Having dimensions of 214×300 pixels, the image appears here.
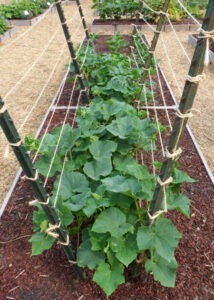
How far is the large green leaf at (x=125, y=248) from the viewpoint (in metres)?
1.50

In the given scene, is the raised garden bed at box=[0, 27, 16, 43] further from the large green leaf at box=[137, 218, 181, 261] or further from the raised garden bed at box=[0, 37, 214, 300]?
the large green leaf at box=[137, 218, 181, 261]

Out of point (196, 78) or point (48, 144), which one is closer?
point (196, 78)

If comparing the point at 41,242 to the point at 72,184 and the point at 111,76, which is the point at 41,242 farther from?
the point at 111,76

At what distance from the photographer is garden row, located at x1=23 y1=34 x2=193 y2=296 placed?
1.52 metres

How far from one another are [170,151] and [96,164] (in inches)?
29.3

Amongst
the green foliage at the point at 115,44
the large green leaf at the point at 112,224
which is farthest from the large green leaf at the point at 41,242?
the green foliage at the point at 115,44

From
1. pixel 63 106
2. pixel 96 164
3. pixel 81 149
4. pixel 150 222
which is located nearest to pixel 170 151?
pixel 150 222

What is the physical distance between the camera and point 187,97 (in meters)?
1.17

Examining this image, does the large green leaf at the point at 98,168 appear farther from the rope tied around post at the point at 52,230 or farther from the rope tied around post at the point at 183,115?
the rope tied around post at the point at 183,115

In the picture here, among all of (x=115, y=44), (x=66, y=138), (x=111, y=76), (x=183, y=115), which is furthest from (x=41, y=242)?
(x=115, y=44)

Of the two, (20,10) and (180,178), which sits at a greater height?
(180,178)

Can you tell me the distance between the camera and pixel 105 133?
2.38m

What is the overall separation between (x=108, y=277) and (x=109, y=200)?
14.7 inches

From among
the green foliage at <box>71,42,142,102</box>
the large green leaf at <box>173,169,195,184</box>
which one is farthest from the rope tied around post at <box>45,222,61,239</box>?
the green foliage at <box>71,42,142,102</box>
